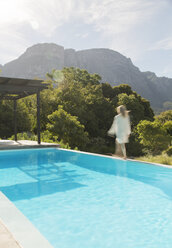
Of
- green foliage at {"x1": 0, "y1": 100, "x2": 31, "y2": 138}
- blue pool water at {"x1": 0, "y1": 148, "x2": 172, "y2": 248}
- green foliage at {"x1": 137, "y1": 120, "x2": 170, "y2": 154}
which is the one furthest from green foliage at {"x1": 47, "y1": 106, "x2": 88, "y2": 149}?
blue pool water at {"x1": 0, "y1": 148, "x2": 172, "y2": 248}

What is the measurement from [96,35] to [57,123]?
8.29 metres

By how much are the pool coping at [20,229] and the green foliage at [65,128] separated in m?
11.9

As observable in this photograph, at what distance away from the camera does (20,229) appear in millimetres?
2844

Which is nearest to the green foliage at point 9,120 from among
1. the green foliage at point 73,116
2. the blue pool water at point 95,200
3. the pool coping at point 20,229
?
the green foliage at point 73,116

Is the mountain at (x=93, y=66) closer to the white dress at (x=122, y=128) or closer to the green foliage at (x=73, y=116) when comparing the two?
the green foliage at (x=73, y=116)

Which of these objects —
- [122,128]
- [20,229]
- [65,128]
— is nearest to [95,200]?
[20,229]

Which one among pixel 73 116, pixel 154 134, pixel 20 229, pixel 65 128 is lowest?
pixel 20 229

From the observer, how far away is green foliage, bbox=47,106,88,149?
51.1 ft

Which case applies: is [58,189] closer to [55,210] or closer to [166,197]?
[55,210]

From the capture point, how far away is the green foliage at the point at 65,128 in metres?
15.6

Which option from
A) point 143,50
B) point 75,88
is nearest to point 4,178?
point 75,88

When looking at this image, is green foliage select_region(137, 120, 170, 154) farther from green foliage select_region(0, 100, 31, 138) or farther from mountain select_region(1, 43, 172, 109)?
mountain select_region(1, 43, 172, 109)

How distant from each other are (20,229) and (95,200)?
6.43ft

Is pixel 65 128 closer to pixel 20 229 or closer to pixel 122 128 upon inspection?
pixel 122 128
